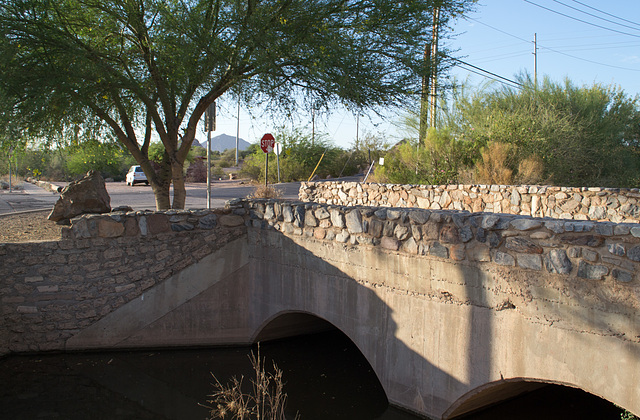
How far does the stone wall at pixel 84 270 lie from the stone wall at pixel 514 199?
684 centimetres

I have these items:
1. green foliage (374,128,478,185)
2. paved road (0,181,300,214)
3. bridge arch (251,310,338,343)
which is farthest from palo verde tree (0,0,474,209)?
green foliage (374,128,478,185)

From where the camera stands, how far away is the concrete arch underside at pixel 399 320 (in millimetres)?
5508

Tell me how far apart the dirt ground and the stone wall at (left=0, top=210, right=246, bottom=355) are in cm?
52

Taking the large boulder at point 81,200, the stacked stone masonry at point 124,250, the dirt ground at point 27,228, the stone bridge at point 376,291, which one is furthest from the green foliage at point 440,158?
the dirt ground at point 27,228

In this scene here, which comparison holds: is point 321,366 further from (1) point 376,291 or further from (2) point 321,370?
(1) point 376,291

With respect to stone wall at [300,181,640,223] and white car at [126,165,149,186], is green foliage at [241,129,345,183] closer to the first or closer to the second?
white car at [126,165,149,186]

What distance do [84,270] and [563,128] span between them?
17.1m

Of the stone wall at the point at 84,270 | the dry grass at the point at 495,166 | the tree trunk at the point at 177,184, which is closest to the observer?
the stone wall at the point at 84,270

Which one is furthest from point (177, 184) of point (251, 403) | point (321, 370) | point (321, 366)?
point (251, 403)

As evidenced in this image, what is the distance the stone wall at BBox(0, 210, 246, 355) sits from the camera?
9.12m

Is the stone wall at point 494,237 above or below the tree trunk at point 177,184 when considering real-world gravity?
below

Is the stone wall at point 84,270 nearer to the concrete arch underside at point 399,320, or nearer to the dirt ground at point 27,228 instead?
the concrete arch underside at point 399,320

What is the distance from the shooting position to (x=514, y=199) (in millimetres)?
12477

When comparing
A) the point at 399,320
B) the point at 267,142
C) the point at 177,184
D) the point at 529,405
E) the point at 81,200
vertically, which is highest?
the point at 267,142
